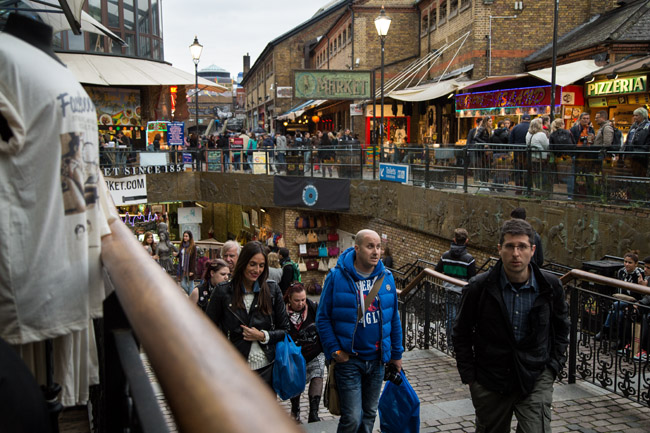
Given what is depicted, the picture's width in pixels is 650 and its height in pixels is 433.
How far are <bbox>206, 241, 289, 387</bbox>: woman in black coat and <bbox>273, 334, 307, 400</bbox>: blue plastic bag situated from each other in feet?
0.31

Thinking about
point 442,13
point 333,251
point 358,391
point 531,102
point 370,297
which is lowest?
point 333,251

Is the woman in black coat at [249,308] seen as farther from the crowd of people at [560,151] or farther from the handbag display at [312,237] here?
the handbag display at [312,237]

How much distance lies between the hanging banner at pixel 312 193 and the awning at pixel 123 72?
5321 mm

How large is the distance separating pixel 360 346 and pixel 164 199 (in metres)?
22.1

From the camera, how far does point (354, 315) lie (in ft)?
16.6

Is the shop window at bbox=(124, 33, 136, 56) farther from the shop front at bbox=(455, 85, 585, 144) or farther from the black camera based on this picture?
the black camera

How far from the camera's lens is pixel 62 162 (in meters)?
1.90

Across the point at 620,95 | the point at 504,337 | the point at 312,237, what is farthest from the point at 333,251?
the point at 504,337

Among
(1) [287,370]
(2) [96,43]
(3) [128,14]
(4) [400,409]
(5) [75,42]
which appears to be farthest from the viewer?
(3) [128,14]

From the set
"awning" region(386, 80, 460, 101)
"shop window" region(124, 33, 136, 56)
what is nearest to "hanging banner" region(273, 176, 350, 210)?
"awning" region(386, 80, 460, 101)

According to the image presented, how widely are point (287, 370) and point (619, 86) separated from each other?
1485cm

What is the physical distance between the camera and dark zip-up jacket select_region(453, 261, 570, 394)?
4168mm

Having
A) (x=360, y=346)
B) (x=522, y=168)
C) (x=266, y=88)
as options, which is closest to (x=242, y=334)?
(x=360, y=346)

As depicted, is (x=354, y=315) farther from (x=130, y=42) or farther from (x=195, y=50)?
(x=130, y=42)
